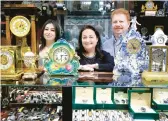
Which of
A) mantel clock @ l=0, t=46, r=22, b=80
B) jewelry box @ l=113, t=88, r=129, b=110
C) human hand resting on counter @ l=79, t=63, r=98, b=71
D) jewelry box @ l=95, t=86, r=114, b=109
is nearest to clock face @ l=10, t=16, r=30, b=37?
mantel clock @ l=0, t=46, r=22, b=80

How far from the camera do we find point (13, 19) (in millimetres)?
2080

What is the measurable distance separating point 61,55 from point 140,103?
688mm

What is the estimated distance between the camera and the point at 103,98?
1819 mm

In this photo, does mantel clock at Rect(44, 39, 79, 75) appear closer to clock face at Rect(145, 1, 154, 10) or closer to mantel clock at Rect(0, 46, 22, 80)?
mantel clock at Rect(0, 46, 22, 80)

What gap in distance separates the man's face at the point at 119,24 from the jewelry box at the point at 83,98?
724 millimetres

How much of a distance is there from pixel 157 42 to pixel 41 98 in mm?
976

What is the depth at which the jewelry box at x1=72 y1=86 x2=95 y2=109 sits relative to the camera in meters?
1.73

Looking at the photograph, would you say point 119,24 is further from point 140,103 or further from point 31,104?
point 31,104

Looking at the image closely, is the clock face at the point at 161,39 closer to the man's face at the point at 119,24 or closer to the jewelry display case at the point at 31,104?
the man's face at the point at 119,24

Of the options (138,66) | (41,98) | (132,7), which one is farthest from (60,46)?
(132,7)

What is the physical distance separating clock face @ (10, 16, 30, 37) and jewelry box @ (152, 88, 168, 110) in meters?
1.20

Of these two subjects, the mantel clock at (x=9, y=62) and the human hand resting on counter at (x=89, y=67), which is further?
the human hand resting on counter at (x=89, y=67)

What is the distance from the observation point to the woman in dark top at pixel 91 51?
7.32ft

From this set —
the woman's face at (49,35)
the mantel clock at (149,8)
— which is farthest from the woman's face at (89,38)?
the mantel clock at (149,8)
